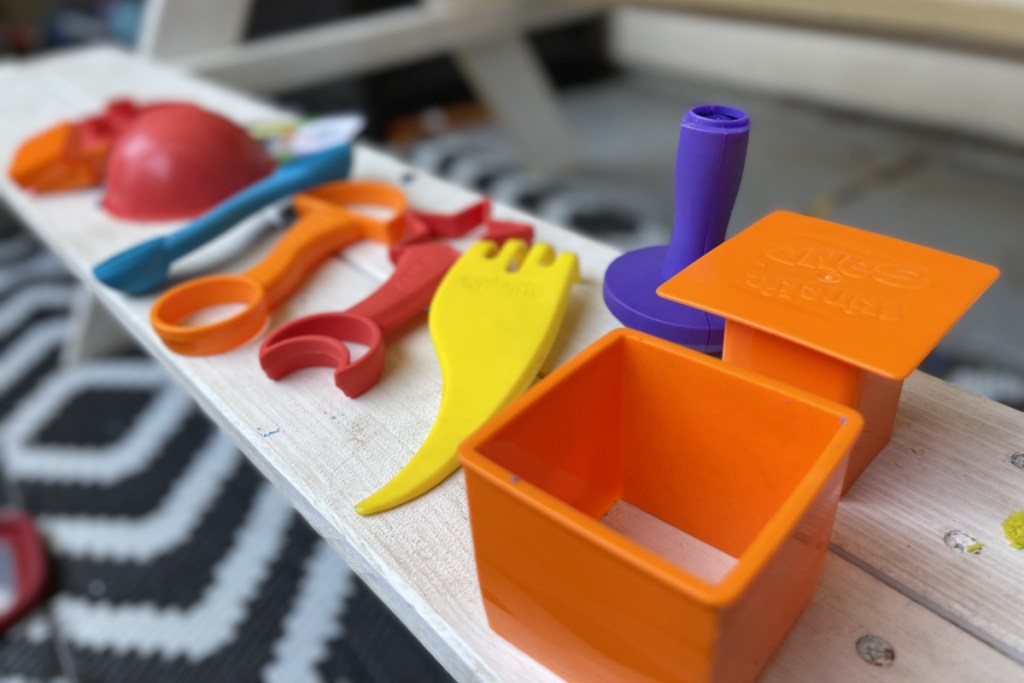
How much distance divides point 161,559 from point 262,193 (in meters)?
0.37

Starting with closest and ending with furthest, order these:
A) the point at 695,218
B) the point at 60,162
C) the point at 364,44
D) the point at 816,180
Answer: the point at 695,218 → the point at 60,162 → the point at 364,44 → the point at 816,180

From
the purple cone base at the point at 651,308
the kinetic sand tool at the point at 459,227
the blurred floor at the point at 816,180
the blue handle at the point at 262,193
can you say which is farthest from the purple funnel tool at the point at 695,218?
the blurred floor at the point at 816,180

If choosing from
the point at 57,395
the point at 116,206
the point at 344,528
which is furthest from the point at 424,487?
the point at 57,395

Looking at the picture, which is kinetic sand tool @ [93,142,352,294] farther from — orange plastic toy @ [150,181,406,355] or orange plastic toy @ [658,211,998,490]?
orange plastic toy @ [658,211,998,490]

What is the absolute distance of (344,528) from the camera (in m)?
0.31

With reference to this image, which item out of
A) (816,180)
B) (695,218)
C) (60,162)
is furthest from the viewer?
(816,180)

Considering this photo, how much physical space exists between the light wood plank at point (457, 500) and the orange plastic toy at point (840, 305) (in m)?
0.03

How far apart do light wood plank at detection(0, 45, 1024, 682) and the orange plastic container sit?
0.02m

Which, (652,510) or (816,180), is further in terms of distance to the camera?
(816,180)

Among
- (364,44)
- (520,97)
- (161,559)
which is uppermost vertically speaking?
(364,44)

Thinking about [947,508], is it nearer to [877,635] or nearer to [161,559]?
[877,635]

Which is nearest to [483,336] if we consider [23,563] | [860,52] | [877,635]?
[877,635]

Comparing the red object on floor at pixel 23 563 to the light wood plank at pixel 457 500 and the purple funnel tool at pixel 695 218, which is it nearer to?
the light wood plank at pixel 457 500

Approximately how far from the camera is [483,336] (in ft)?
1.26
